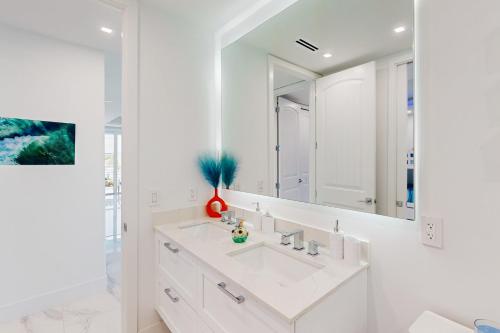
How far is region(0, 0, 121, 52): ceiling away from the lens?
171cm

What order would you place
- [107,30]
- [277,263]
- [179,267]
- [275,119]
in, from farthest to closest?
[107,30] < [275,119] < [179,267] < [277,263]

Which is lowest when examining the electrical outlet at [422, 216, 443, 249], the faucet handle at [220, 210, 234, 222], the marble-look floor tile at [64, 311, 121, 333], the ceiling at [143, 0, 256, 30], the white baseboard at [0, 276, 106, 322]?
the marble-look floor tile at [64, 311, 121, 333]

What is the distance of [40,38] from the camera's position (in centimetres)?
219

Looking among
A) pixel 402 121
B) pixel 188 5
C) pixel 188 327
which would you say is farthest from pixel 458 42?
pixel 188 327

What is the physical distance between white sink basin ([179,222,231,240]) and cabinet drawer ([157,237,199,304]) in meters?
0.17

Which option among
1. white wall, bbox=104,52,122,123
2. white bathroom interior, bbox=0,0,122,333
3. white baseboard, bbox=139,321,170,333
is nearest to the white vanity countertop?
white baseboard, bbox=139,321,170,333

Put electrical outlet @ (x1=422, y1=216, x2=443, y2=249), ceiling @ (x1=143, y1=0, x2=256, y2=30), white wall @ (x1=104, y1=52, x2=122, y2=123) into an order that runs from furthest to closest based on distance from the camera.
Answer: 1. white wall @ (x1=104, y1=52, x2=122, y2=123)
2. ceiling @ (x1=143, y1=0, x2=256, y2=30)
3. electrical outlet @ (x1=422, y1=216, x2=443, y2=249)

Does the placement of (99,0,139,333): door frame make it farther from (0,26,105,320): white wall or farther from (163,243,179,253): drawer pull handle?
(0,26,105,320): white wall

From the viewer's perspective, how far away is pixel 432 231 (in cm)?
94

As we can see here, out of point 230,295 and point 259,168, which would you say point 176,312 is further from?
point 259,168

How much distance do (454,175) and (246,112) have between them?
4.62ft

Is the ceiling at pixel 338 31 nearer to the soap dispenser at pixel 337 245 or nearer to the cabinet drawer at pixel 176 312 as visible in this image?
the soap dispenser at pixel 337 245

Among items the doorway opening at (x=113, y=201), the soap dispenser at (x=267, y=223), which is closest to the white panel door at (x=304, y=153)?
the soap dispenser at (x=267, y=223)

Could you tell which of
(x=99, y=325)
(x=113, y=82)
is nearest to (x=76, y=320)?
(x=99, y=325)
